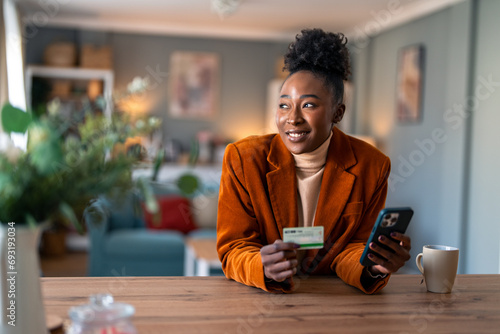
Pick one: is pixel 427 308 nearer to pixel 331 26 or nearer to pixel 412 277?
pixel 412 277

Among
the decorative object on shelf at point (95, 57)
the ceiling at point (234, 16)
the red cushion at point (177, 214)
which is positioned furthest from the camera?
the decorative object on shelf at point (95, 57)

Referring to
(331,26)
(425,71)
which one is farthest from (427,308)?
(331,26)

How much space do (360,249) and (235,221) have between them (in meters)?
0.35

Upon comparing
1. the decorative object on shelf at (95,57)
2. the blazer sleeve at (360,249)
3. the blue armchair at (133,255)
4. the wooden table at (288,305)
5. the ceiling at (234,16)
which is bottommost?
the blue armchair at (133,255)

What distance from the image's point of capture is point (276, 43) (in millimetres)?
7074

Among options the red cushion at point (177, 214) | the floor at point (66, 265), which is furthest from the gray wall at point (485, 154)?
the floor at point (66, 265)

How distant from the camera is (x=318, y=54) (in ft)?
4.95

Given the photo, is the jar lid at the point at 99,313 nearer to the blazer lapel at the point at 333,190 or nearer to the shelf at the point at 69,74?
the blazer lapel at the point at 333,190

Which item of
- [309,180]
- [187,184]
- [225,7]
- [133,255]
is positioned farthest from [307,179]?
[225,7]

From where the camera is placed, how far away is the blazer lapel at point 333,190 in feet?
4.91

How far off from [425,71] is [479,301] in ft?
13.9

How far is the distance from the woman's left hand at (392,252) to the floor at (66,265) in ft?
13.9

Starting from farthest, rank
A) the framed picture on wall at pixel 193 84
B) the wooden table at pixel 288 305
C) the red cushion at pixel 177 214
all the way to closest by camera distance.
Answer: the framed picture on wall at pixel 193 84 < the red cushion at pixel 177 214 < the wooden table at pixel 288 305

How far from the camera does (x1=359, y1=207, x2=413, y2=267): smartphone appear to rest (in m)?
1.21
